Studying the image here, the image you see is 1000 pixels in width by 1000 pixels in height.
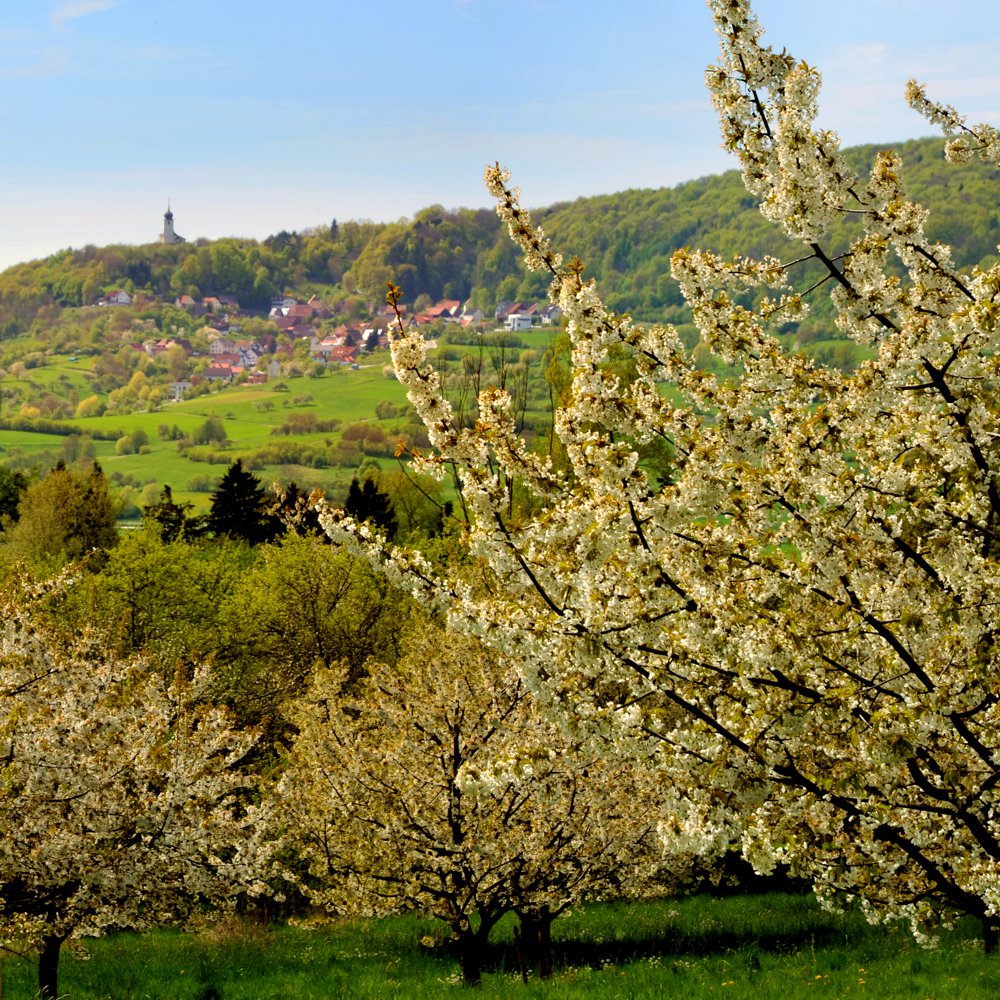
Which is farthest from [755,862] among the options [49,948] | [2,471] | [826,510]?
[2,471]

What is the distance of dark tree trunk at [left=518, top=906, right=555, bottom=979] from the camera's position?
1755 centimetres

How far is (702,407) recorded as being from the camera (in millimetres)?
8359

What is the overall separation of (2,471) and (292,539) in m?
47.5

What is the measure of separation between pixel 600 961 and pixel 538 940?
1299 millimetres

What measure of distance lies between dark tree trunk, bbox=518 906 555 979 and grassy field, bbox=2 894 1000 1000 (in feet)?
1.27

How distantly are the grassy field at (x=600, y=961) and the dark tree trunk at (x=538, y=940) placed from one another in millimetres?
386

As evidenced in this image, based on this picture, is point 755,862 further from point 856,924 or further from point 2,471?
point 2,471

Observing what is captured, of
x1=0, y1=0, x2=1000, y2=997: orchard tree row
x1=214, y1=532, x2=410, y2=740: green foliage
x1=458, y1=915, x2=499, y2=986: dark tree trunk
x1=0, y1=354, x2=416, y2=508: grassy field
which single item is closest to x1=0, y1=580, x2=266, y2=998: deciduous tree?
x1=458, y1=915, x2=499, y2=986: dark tree trunk

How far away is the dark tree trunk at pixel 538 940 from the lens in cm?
1755

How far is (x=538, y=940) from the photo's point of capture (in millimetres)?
18047

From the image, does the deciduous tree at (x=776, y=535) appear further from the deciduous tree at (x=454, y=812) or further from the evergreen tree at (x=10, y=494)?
the evergreen tree at (x=10, y=494)

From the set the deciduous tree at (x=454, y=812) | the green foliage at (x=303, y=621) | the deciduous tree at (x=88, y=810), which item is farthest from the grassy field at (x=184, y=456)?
Result: the deciduous tree at (x=88, y=810)

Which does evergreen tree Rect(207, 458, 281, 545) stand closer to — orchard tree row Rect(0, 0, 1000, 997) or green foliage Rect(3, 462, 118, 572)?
green foliage Rect(3, 462, 118, 572)

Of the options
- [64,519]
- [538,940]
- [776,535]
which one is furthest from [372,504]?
[776,535]
